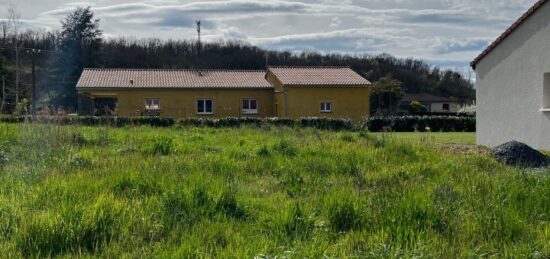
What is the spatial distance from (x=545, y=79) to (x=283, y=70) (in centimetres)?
2913

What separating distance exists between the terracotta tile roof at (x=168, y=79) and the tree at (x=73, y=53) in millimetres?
15086

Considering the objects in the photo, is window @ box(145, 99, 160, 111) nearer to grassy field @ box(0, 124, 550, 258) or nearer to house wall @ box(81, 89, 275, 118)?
house wall @ box(81, 89, 275, 118)

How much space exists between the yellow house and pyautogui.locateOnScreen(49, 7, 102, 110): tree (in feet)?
49.5

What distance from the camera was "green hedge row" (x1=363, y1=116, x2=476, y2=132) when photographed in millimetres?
35594

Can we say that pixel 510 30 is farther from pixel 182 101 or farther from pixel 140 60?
pixel 140 60

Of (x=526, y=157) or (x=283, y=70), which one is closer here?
(x=526, y=157)

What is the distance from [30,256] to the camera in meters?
4.14

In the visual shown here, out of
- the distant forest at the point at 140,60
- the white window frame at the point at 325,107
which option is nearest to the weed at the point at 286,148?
the white window frame at the point at 325,107

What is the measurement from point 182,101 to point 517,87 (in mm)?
28320

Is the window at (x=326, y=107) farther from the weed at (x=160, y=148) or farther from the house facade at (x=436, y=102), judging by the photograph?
the house facade at (x=436, y=102)

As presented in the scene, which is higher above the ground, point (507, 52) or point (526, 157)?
point (507, 52)

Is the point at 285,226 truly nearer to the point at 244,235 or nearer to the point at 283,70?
the point at 244,235

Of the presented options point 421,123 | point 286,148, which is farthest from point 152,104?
point 286,148

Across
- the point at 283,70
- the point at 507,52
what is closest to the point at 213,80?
the point at 283,70
